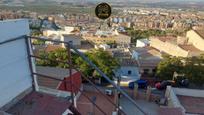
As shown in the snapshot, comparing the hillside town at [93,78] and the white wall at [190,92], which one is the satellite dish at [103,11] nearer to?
the hillside town at [93,78]

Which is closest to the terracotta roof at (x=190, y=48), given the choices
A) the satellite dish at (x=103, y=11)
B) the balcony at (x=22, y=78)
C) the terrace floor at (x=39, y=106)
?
the satellite dish at (x=103, y=11)

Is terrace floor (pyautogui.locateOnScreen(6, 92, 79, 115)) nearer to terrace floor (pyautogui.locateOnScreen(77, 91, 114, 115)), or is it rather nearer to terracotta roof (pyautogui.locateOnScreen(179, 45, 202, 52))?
terrace floor (pyautogui.locateOnScreen(77, 91, 114, 115))

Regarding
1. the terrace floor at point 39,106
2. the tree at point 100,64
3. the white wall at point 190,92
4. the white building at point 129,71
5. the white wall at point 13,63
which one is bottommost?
the white building at point 129,71

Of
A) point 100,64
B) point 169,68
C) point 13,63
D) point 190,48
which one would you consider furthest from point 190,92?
point 190,48

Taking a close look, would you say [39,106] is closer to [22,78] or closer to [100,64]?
[22,78]

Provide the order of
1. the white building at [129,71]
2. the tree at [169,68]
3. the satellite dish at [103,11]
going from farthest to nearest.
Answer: the white building at [129,71], the tree at [169,68], the satellite dish at [103,11]

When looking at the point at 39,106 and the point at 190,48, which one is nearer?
the point at 39,106

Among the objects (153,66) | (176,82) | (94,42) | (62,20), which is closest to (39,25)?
(62,20)

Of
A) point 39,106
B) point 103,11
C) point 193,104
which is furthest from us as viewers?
point 193,104

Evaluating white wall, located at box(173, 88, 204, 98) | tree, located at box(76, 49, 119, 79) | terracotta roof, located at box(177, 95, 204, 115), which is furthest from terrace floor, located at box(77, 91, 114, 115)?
white wall, located at box(173, 88, 204, 98)
